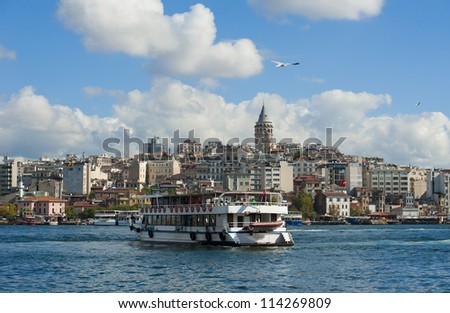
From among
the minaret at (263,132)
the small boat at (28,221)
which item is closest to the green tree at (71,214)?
the small boat at (28,221)

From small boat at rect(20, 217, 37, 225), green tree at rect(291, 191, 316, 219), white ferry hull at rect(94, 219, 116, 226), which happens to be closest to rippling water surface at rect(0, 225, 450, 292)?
white ferry hull at rect(94, 219, 116, 226)

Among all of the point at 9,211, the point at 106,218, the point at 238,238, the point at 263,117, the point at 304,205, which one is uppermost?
the point at 263,117

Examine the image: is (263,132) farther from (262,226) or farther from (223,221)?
(262,226)

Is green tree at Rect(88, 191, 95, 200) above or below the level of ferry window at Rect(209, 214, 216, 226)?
above

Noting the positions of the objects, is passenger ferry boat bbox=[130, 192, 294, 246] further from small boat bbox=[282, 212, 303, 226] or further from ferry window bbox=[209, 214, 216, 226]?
small boat bbox=[282, 212, 303, 226]

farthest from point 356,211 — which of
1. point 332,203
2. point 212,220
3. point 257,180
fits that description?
point 212,220
